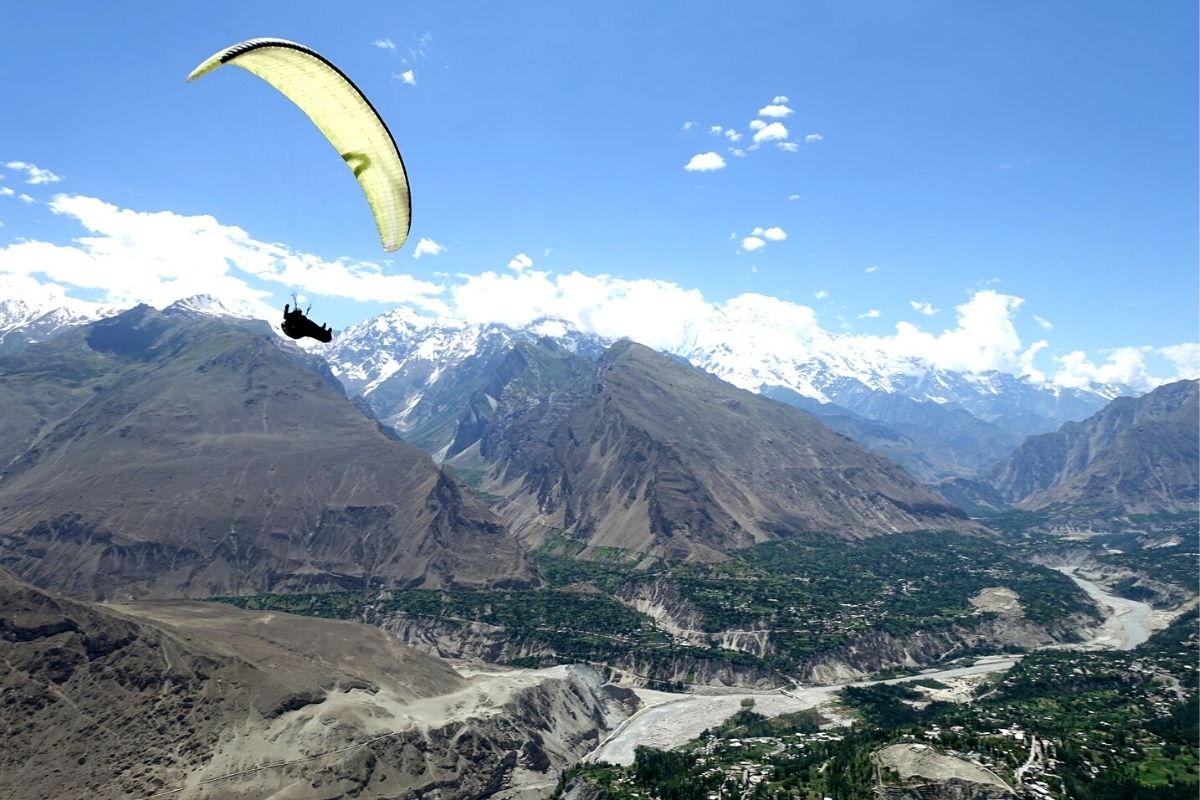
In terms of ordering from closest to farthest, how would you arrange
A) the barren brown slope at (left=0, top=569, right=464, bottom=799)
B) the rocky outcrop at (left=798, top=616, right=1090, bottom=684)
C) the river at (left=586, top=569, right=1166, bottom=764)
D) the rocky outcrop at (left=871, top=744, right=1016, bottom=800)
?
the rocky outcrop at (left=871, top=744, right=1016, bottom=800) → the barren brown slope at (left=0, top=569, right=464, bottom=799) → the river at (left=586, top=569, right=1166, bottom=764) → the rocky outcrop at (left=798, top=616, right=1090, bottom=684)

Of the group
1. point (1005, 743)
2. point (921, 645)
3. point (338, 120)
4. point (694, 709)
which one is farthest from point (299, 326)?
point (921, 645)

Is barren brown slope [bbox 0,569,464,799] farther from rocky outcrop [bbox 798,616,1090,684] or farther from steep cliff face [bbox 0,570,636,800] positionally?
rocky outcrop [bbox 798,616,1090,684]

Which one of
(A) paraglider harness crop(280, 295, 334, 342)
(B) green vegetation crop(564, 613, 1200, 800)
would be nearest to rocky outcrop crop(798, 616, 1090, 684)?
(B) green vegetation crop(564, 613, 1200, 800)

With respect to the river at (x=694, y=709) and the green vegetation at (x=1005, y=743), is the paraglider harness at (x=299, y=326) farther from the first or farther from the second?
the river at (x=694, y=709)

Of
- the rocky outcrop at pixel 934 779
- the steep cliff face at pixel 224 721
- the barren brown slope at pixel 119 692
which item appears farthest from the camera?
the steep cliff face at pixel 224 721

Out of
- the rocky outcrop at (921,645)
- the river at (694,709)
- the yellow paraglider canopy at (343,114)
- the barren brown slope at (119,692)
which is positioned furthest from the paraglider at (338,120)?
the rocky outcrop at (921,645)

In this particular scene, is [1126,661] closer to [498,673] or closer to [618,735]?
[618,735]

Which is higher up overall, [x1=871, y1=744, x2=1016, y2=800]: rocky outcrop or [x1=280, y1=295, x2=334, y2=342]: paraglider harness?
[x1=280, y1=295, x2=334, y2=342]: paraglider harness

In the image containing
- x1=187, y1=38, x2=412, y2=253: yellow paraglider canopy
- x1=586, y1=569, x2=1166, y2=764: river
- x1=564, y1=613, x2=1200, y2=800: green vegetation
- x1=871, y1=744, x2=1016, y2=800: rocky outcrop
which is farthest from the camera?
x1=586, y1=569, x2=1166, y2=764: river
